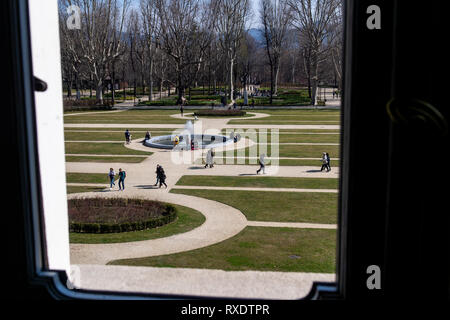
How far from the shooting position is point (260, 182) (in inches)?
716

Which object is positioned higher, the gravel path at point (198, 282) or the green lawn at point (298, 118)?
the gravel path at point (198, 282)

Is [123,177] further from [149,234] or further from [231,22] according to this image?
[231,22]

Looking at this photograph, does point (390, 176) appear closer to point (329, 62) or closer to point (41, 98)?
point (41, 98)

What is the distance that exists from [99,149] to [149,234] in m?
14.6

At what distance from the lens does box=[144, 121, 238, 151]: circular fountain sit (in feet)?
A: 84.9

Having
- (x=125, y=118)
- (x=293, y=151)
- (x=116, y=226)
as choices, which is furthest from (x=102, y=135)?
(x=116, y=226)

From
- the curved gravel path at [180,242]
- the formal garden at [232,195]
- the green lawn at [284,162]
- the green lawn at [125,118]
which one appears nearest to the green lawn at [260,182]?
the formal garden at [232,195]

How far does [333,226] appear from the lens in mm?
12906

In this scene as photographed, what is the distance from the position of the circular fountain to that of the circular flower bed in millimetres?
10824

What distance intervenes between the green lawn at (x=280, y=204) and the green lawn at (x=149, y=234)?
1745 millimetres

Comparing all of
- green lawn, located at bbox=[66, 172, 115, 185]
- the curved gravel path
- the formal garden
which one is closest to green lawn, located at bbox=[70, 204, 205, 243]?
the formal garden

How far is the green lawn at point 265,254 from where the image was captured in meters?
10.2

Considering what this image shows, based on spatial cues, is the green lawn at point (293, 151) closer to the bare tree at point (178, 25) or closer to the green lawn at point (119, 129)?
the green lawn at point (119, 129)
